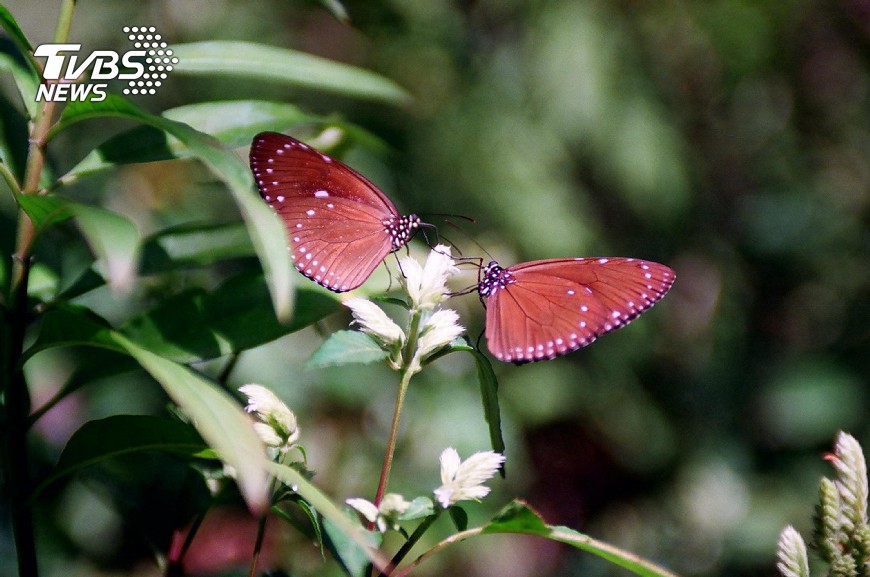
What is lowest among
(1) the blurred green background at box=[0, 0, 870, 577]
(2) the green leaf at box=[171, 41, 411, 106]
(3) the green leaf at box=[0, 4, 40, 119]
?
(1) the blurred green background at box=[0, 0, 870, 577]

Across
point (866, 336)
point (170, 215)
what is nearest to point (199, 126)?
point (170, 215)

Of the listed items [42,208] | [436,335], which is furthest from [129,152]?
[436,335]

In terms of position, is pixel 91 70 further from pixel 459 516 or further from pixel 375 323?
pixel 459 516

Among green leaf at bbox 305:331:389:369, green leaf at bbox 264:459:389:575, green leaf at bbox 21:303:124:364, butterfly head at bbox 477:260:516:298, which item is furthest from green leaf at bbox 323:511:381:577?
butterfly head at bbox 477:260:516:298

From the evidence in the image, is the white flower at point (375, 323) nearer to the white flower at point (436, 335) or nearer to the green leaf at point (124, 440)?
the white flower at point (436, 335)

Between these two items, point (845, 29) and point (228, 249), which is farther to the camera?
point (845, 29)

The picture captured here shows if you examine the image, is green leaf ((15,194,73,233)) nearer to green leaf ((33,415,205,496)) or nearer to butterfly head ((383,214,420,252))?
green leaf ((33,415,205,496))

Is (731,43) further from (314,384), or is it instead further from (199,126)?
(199,126)
